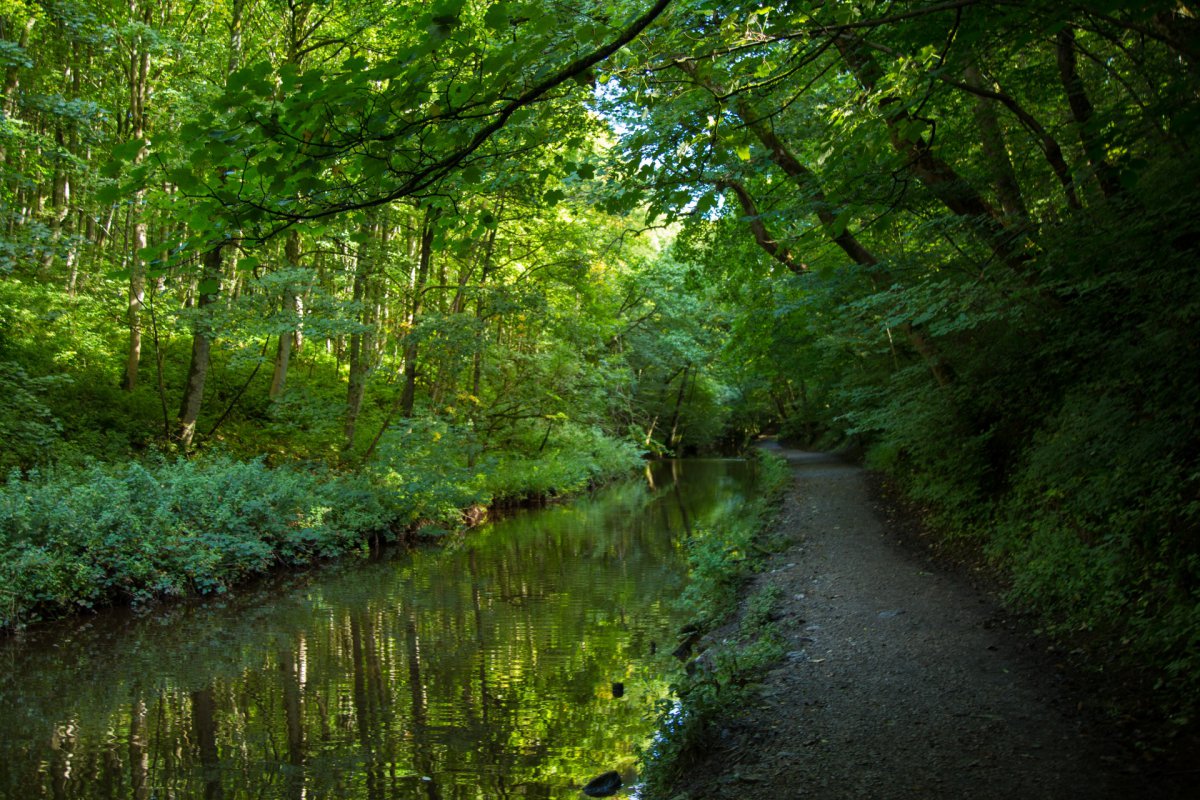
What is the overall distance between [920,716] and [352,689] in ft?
15.8

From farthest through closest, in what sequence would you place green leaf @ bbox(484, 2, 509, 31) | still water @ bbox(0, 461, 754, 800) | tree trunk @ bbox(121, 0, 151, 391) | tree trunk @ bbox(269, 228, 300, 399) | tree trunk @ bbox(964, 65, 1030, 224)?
tree trunk @ bbox(121, 0, 151, 391)
tree trunk @ bbox(269, 228, 300, 399)
tree trunk @ bbox(964, 65, 1030, 224)
still water @ bbox(0, 461, 754, 800)
green leaf @ bbox(484, 2, 509, 31)

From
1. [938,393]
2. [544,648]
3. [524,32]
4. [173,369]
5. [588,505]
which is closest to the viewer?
[524,32]

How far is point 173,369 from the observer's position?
18.0m

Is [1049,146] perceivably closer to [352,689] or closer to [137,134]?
[352,689]

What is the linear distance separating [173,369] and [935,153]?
56.2 ft

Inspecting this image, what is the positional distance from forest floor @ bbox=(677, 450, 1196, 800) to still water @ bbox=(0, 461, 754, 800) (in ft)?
4.00

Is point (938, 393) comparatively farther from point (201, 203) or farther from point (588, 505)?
point (588, 505)

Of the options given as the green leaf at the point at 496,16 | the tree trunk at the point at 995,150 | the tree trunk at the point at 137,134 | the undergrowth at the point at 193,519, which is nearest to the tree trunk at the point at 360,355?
the undergrowth at the point at 193,519

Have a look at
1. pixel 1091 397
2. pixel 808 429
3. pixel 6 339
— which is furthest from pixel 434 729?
pixel 808 429

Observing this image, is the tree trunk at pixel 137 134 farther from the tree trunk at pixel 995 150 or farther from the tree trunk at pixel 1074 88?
the tree trunk at pixel 1074 88

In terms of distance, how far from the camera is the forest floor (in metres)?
3.64

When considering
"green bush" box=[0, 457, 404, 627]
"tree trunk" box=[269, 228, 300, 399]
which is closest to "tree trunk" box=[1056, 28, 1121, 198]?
"green bush" box=[0, 457, 404, 627]

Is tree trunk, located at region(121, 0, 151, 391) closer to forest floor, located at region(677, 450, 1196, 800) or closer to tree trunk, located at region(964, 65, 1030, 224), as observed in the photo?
forest floor, located at region(677, 450, 1196, 800)

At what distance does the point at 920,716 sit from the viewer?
449cm
